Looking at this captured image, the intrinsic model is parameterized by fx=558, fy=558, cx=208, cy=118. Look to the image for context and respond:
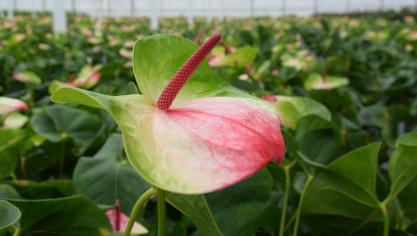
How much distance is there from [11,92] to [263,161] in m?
1.36

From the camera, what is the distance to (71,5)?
14.0 metres

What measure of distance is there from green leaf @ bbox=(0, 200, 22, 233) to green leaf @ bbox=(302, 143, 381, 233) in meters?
0.30

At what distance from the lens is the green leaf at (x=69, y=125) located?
87 centimetres

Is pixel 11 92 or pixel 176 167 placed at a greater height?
pixel 176 167

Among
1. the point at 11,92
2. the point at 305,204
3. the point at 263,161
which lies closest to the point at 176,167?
the point at 263,161

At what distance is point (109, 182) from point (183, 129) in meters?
0.33

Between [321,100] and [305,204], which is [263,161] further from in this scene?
[321,100]

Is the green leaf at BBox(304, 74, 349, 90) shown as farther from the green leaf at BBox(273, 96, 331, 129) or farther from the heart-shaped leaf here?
the heart-shaped leaf

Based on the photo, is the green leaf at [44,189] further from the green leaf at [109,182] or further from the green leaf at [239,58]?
the green leaf at [239,58]

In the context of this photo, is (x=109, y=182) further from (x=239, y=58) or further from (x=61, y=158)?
(x=239, y=58)

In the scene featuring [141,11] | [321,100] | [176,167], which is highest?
[176,167]

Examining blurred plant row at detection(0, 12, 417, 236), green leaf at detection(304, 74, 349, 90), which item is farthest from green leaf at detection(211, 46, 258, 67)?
green leaf at detection(304, 74, 349, 90)

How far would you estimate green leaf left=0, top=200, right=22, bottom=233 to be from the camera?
0.40 m

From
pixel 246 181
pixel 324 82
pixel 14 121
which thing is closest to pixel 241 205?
pixel 246 181
